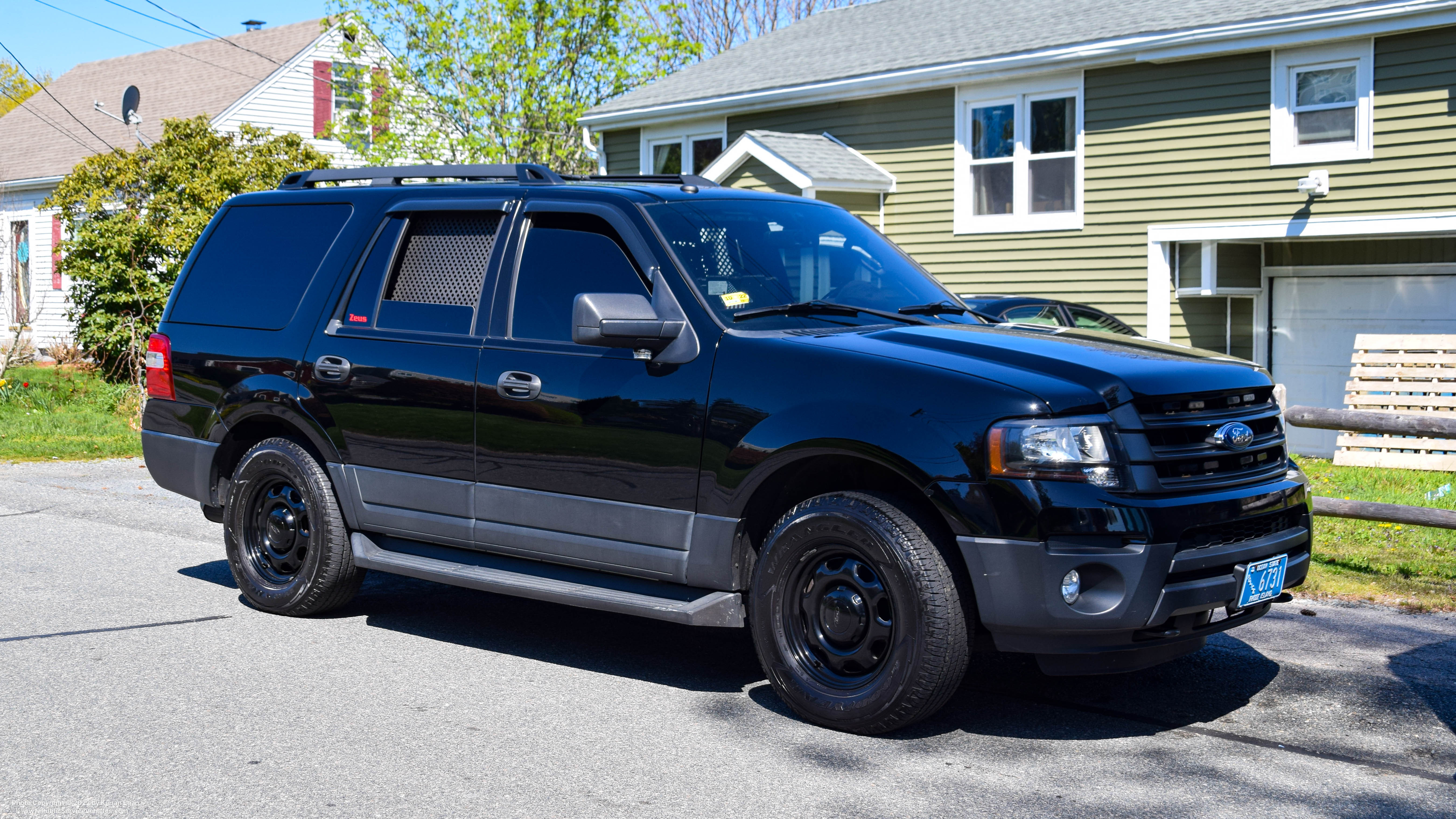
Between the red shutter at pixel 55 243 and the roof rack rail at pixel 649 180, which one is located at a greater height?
the red shutter at pixel 55 243

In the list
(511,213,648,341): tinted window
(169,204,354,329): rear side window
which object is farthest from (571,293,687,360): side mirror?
(169,204,354,329): rear side window

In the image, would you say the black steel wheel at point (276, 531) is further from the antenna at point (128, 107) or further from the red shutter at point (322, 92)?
the red shutter at point (322, 92)

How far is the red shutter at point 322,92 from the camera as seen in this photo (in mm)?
33250

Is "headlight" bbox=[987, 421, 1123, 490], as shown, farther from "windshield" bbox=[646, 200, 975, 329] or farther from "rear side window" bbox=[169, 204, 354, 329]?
"rear side window" bbox=[169, 204, 354, 329]

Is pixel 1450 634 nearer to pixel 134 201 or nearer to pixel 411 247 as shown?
pixel 411 247

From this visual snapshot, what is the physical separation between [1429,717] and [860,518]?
2.29 meters

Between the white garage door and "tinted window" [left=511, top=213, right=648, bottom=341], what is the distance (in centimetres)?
1209

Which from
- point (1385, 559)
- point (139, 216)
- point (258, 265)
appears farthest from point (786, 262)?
point (139, 216)

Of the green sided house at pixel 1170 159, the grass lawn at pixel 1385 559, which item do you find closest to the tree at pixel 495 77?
the green sided house at pixel 1170 159

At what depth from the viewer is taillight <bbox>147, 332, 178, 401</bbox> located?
6996 millimetres

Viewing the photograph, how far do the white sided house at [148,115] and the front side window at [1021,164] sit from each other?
18.4m

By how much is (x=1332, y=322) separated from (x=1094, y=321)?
3.35m

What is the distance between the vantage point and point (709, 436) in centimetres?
505

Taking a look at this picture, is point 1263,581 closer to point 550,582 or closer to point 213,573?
point 550,582
